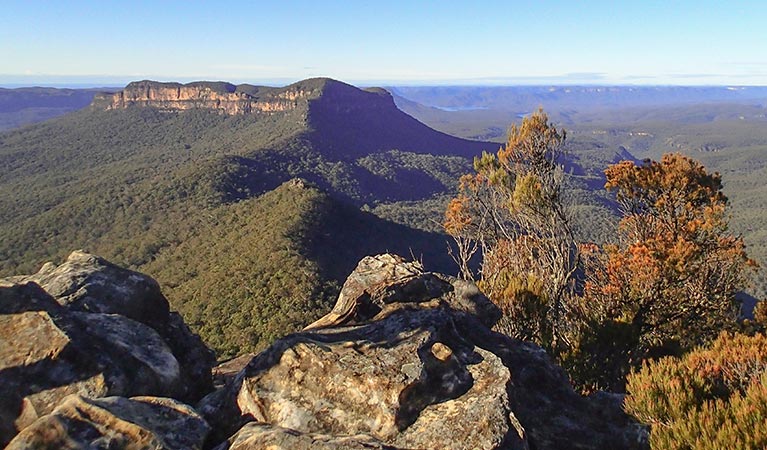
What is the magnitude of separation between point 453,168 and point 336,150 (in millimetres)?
28620

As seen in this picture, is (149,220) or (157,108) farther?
(157,108)

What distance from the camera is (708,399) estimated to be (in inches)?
230

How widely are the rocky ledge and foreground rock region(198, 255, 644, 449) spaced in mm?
14

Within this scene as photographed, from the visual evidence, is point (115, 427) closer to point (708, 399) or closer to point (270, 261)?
point (708, 399)

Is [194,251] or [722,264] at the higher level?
[722,264]

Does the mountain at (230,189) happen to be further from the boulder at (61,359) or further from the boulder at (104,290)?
the boulder at (61,359)

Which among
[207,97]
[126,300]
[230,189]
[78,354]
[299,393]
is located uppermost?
[207,97]

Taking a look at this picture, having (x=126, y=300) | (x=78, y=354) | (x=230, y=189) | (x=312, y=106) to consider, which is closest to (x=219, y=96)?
(x=312, y=106)

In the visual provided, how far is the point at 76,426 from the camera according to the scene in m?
4.06

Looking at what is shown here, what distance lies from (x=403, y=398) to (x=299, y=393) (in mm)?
1092

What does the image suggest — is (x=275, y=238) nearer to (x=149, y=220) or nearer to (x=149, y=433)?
(x=149, y=220)

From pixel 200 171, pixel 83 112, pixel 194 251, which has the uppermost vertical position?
pixel 83 112

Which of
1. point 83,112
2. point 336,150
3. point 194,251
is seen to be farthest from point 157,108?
point 194,251

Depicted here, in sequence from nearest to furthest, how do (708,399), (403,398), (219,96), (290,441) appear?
(290,441) → (403,398) → (708,399) → (219,96)
